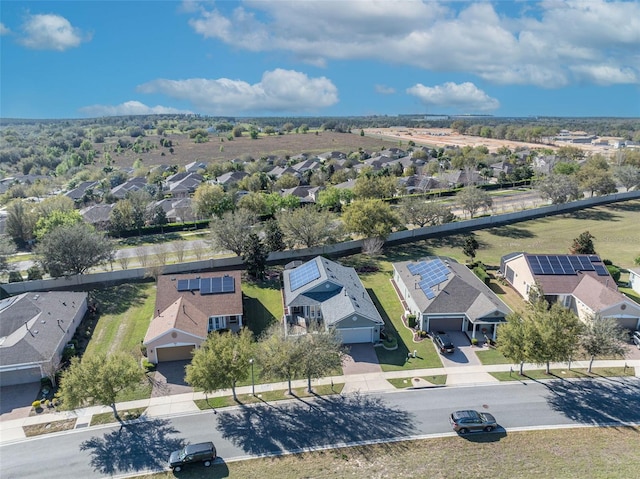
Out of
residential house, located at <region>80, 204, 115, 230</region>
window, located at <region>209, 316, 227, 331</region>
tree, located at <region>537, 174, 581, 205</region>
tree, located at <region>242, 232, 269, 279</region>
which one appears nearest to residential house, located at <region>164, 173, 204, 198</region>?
residential house, located at <region>80, 204, 115, 230</region>

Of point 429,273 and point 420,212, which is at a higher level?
point 420,212

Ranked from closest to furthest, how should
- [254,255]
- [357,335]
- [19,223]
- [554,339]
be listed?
[554,339] → [357,335] → [254,255] → [19,223]

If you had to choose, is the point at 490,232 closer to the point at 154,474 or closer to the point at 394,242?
the point at 394,242

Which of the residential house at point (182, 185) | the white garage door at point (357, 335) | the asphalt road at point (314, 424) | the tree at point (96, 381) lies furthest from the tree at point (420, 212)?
the residential house at point (182, 185)

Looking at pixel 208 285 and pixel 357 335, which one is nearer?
pixel 357 335

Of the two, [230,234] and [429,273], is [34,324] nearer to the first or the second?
[230,234]

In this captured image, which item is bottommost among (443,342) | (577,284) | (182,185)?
(443,342)

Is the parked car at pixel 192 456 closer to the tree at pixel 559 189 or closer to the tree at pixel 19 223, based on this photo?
the tree at pixel 19 223

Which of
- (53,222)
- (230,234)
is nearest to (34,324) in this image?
(230,234)
